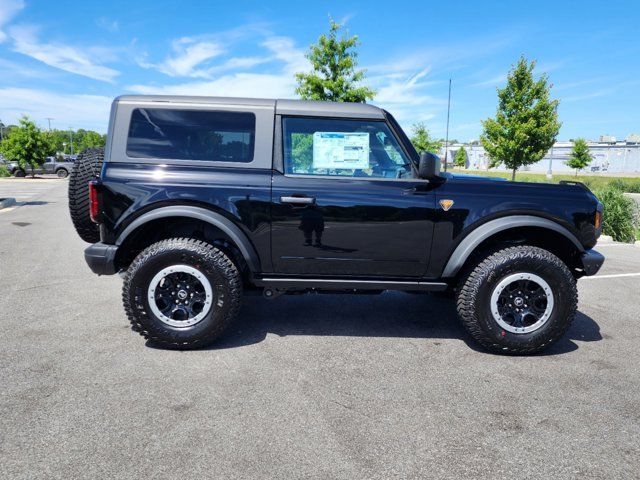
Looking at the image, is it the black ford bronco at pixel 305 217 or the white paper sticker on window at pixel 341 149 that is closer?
the black ford bronco at pixel 305 217

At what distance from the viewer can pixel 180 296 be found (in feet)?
11.2

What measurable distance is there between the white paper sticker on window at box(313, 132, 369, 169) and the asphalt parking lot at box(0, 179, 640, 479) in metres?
1.51

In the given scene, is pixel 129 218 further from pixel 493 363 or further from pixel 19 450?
pixel 493 363

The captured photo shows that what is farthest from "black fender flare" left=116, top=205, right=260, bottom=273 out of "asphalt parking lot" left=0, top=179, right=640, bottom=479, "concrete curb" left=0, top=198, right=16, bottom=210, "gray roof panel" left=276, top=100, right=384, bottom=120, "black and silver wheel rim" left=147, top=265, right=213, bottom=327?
"concrete curb" left=0, top=198, right=16, bottom=210

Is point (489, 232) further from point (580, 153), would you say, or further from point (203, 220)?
point (580, 153)

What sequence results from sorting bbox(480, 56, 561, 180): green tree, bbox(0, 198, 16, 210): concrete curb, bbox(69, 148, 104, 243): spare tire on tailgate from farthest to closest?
bbox(480, 56, 561, 180): green tree, bbox(0, 198, 16, 210): concrete curb, bbox(69, 148, 104, 243): spare tire on tailgate

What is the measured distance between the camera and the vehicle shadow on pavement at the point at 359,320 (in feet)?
12.5

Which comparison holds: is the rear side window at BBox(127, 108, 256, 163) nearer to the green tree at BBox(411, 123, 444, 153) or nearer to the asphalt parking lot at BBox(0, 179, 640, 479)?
the asphalt parking lot at BBox(0, 179, 640, 479)

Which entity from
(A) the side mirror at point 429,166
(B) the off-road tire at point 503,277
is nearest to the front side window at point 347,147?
(A) the side mirror at point 429,166

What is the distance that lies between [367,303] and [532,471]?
273 cm

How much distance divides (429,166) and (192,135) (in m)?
1.88

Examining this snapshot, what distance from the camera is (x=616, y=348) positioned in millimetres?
3604

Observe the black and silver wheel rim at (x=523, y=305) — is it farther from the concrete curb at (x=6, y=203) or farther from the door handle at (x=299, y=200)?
the concrete curb at (x=6, y=203)

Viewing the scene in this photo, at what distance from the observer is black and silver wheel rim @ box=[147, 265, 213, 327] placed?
11.0 feet
